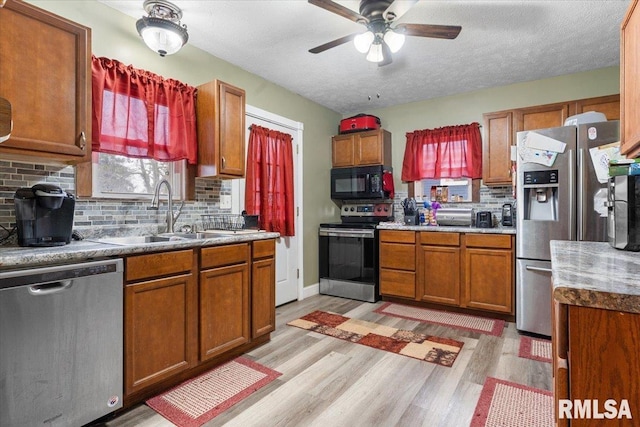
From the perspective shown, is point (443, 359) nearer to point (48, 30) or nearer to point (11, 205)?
point (11, 205)

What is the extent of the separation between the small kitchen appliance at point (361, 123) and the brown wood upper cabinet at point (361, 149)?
2.6 inches

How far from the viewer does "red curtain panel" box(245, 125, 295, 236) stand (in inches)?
135

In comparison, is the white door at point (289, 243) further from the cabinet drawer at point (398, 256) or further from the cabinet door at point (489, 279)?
the cabinet door at point (489, 279)

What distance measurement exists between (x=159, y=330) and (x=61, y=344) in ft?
1.59

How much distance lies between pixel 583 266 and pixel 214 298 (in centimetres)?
202

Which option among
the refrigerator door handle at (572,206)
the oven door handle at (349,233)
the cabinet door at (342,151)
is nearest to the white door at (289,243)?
the oven door handle at (349,233)

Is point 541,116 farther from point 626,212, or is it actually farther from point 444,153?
point 626,212

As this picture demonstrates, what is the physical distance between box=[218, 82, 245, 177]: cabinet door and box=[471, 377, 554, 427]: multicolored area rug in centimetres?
240

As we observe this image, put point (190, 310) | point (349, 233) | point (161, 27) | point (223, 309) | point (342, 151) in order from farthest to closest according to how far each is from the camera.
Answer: point (342, 151) → point (349, 233) → point (223, 309) → point (161, 27) → point (190, 310)

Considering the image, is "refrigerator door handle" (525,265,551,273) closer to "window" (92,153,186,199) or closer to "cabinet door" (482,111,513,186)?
"cabinet door" (482,111,513,186)

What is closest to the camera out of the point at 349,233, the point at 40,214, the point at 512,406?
the point at 40,214

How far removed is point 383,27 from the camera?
7.18 feet

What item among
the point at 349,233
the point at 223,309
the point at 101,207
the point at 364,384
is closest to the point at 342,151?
the point at 349,233

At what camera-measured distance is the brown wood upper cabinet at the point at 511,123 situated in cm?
321
